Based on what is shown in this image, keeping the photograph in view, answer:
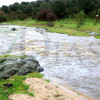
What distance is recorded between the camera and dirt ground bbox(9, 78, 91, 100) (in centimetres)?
908

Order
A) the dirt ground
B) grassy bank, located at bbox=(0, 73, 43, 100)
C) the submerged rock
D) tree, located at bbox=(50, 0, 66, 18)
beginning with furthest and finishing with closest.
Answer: tree, located at bbox=(50, 0, 66, 18), the submerged rock, grassy bank, located at bbox=(0, 73, 43, 100), the dirt ground

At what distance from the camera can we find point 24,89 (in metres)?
10.0

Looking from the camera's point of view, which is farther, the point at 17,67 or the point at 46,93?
the point at 17,67

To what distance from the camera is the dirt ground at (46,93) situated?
908 cm

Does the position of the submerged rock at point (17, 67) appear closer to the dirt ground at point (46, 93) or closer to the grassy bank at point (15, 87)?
the grassy bank at point (15, 87)

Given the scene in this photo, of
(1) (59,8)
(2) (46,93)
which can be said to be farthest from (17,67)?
(1) (59,8)

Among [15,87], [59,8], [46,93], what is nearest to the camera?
[46,93]

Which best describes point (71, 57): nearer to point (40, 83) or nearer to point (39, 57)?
point (39, 57)

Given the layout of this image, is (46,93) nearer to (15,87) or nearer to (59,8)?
(15,87)

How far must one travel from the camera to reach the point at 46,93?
32.2 ft

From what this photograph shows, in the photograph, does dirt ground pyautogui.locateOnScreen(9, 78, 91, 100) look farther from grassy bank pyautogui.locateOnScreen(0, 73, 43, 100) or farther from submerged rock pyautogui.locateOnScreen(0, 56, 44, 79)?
submerged rock pyautogui.locateOnScreen(0, 56, 44, 79)

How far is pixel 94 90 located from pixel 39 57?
8754 mm

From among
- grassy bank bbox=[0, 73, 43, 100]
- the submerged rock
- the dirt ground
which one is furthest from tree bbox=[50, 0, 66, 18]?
the dirt ground

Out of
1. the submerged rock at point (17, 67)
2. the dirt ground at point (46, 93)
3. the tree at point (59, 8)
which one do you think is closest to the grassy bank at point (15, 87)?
the dirt ground at point (46, 93)
